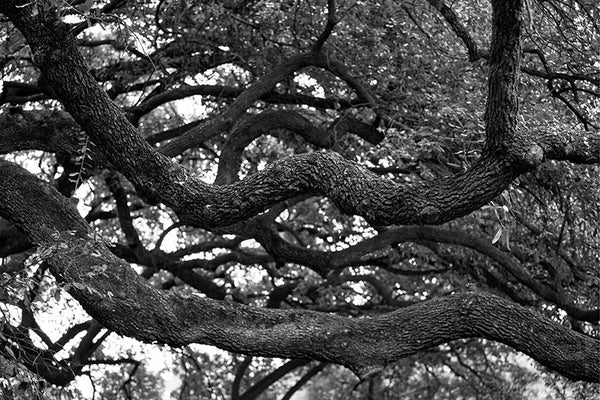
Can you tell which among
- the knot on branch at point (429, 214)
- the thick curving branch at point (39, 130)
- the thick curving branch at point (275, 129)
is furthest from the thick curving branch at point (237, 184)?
the thick curving branch at point (275, 129)

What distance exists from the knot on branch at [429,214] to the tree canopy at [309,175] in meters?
0.02

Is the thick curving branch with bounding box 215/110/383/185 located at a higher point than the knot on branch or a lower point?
higher

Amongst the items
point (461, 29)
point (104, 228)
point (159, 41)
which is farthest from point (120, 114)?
point (104, 228)

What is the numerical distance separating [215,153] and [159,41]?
5.37 ft

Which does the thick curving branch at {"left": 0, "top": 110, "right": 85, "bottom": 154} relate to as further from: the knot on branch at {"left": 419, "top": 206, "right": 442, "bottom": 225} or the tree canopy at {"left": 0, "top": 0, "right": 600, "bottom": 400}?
the knot on branch at {"left": 419, "top": 206, "right": 442, "bottom": 225}

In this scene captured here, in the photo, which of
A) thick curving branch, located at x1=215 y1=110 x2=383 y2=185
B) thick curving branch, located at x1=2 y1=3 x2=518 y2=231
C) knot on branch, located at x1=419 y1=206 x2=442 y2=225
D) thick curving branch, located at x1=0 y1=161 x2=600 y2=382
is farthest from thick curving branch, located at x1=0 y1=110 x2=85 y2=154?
knot on branch, located at x1=419 y1=206 x2=442 y2=225

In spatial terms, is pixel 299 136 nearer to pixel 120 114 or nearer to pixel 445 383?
pixel 120 114

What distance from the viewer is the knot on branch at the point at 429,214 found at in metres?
6.15

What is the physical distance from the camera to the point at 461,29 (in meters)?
7.41

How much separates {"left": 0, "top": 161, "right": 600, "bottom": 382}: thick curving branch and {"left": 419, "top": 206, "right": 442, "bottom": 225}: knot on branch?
124 centimetres

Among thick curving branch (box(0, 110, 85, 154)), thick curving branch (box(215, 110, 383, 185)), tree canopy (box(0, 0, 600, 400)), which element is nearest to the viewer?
tree canopy (box(0, 0, 600, 400))

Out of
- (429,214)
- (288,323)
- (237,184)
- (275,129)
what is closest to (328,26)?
(275,129)

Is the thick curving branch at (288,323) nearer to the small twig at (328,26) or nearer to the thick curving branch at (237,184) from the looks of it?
the thick curving branch at (237,184)

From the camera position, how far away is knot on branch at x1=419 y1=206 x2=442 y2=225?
20.2ft
